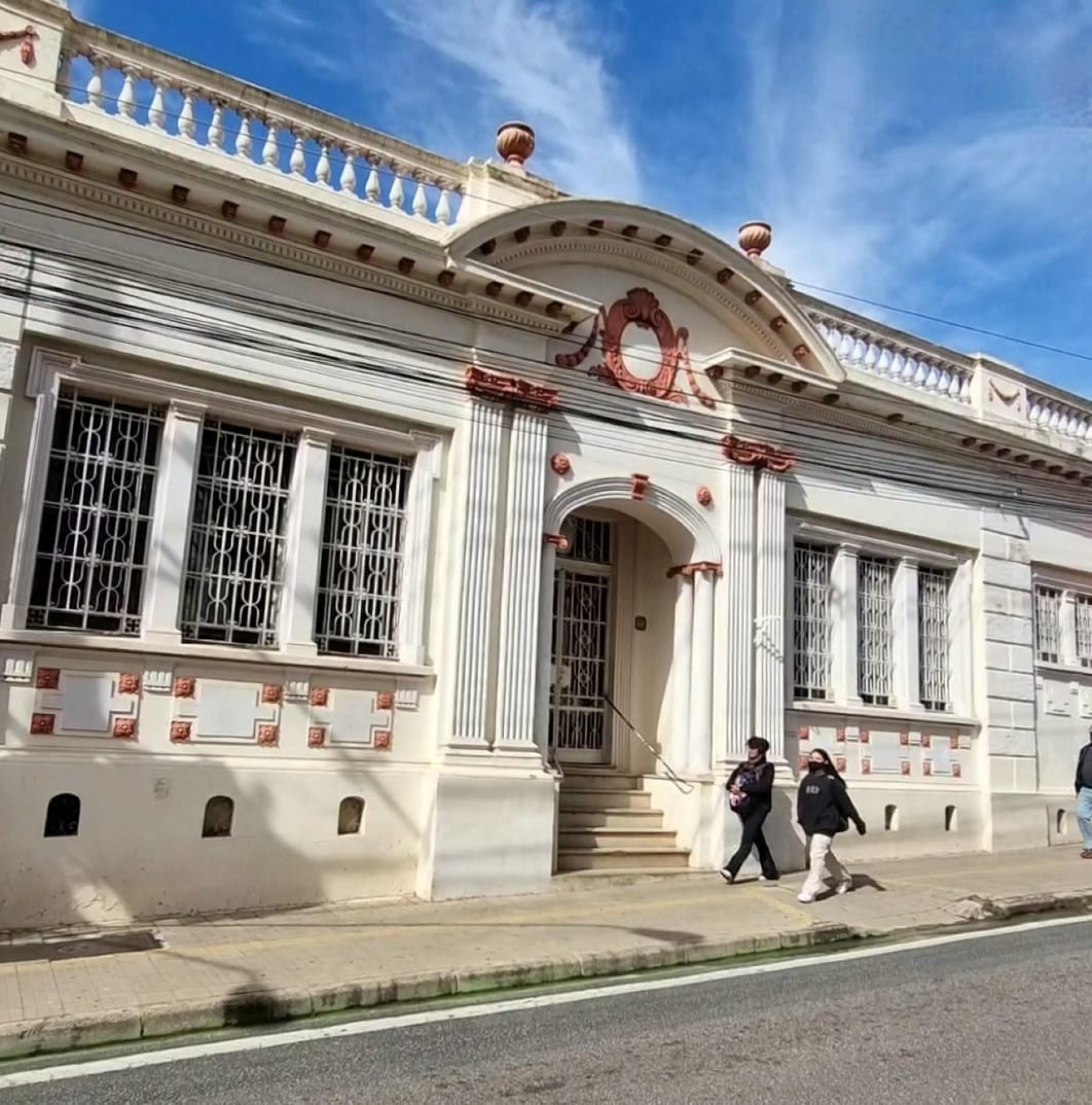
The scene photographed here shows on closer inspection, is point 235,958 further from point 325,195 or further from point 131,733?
point 325,195

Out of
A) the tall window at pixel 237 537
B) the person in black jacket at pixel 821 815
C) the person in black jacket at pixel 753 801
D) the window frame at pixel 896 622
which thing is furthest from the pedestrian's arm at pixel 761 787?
the tall window at pixel 237 537

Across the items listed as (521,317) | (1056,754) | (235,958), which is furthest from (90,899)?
(1056,754)

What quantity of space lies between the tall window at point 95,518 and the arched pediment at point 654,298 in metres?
3.79

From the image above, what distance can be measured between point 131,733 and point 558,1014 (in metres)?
4.49

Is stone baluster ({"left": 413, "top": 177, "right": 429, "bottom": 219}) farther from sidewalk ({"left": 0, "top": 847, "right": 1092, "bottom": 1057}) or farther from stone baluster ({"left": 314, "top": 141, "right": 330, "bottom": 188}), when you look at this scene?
sidewalk ({"left": 0, "top": 847, "right": 1092, "bottom": 1057})

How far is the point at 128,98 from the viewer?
30.6 feet

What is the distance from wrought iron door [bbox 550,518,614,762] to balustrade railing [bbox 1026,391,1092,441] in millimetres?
7237

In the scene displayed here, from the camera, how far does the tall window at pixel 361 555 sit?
1002 cm

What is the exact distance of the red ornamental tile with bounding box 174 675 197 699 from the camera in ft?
29.6

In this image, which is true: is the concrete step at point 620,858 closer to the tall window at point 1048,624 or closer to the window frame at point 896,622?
the window frame at point 896,622

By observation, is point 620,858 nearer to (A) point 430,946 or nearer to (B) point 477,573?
(B) point 477,573

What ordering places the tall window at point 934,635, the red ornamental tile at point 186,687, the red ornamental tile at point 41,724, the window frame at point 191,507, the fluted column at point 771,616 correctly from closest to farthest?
the red ornamental tile at point 41,724, the window frame at point 191,507, the red ornamental tile at point 186,687, the fluted column at point 771,616, the tall window at point 934,635

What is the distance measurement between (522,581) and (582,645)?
7.05ft

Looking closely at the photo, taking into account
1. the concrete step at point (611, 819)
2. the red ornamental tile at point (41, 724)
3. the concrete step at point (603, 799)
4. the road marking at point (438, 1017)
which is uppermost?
the red ornamental tile at point (41, 724)
